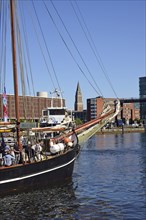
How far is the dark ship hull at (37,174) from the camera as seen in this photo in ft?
86.1

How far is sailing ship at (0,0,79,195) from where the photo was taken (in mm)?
26391

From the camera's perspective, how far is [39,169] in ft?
94.6

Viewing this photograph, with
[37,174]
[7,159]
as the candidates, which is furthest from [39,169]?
[7,159]

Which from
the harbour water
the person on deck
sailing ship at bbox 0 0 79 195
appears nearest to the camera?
the harbour water

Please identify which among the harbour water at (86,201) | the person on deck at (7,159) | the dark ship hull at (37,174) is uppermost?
the person on deck at (7,159)

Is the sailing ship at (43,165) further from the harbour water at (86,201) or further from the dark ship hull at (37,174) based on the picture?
the harbour water at (86,201)

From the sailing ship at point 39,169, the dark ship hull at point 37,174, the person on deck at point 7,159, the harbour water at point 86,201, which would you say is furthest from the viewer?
the person on deck at point 7,159

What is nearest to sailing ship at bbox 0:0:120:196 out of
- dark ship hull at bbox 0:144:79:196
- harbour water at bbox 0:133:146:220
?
dark ship hull at bbox 0:144:79:196

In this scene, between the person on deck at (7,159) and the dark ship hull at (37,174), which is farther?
the person on deck at (7,159)

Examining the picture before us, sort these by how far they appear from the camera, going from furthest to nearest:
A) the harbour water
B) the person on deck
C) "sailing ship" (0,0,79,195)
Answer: the person on deck < "sailing ship" (0,0,79,195) < the harbour water

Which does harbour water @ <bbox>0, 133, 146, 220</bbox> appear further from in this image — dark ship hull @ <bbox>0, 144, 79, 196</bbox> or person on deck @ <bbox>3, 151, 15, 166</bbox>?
person on deck @ <bbox>3, 151, 15, 166</bbox>

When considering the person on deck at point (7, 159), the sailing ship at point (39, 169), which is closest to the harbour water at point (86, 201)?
the sailing ship at point (39, 169)

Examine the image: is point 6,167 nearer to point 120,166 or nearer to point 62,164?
point 62,164

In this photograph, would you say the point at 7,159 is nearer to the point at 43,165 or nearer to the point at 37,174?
the point at 37,174
